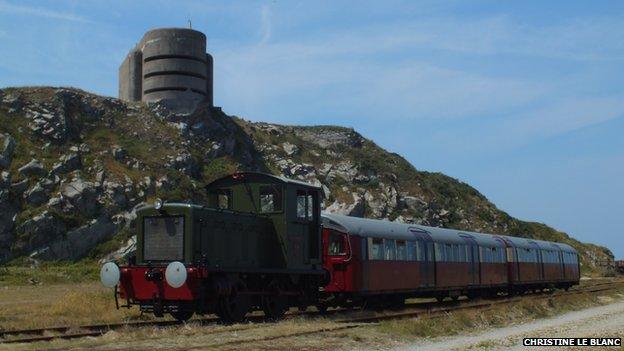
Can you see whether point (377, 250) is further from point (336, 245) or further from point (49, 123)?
point (49, 123)

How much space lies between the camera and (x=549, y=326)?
62.8 feet

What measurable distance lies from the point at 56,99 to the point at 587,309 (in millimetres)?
49820

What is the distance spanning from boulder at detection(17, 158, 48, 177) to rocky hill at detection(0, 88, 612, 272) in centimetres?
7

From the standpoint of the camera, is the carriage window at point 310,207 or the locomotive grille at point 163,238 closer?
the locomotive grille at point 163,238

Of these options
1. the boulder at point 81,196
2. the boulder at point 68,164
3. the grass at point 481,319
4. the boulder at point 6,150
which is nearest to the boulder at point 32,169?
the boulder at point 68,164

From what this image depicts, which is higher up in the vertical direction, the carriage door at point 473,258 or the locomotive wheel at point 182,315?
the carriage door at point 473,258

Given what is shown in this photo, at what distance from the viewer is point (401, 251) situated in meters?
25.6

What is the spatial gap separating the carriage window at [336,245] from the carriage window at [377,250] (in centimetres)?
132

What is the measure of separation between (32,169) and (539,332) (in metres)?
44.7

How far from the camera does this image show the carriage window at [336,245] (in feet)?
74.5

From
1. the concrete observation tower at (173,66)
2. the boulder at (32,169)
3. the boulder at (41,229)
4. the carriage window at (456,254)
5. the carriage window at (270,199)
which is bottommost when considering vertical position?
the carriage window at (456,254)

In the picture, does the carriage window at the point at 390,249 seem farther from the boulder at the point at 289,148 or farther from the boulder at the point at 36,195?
the boulder at the point at 289,148

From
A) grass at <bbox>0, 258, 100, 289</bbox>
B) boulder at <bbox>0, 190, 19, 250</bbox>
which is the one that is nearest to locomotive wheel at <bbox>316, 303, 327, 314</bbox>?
grass at <bbox>0, 258, 100, 289</bbox>

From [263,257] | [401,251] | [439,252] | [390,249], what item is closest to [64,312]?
[263,257]
